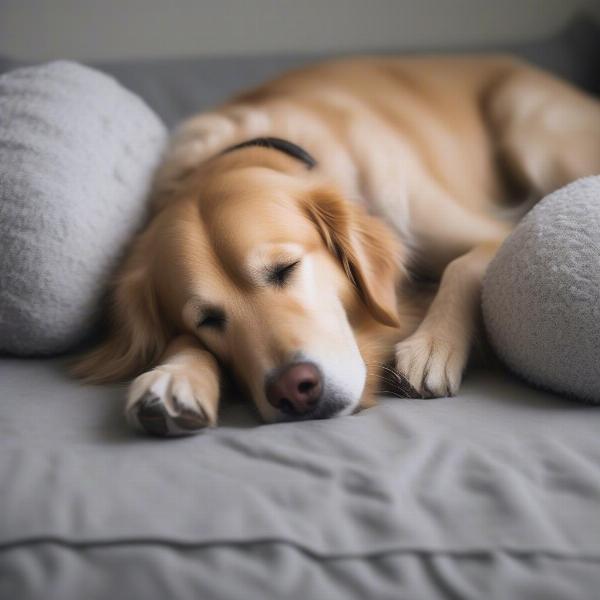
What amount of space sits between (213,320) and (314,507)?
560mm

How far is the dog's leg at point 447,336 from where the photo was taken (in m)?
1.28

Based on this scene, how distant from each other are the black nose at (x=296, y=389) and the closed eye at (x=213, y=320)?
216 mm

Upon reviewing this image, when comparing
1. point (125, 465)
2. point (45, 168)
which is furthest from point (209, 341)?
point (45, 168)

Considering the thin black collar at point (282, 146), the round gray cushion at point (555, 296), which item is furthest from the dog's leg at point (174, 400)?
the thin black collar at point (282, 146)

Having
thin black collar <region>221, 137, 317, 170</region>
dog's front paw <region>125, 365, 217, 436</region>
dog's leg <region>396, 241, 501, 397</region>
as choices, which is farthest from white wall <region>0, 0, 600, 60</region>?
dog's front paw <region>125, 365, 217, 436</region>

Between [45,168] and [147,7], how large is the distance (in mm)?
1454

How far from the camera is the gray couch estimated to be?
0.78 meters

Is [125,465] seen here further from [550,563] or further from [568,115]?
[568,115]

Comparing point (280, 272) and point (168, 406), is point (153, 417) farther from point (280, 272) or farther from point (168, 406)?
point (280, 272)

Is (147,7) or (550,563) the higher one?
(147,7)

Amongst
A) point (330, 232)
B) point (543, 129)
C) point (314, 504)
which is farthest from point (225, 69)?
point (314, 504)

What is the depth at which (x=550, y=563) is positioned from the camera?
0.78 metres

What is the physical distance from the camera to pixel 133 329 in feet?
4.93

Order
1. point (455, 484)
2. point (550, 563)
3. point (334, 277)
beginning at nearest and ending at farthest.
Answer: point (550, 563), point (455, 484), point (334, 277)
